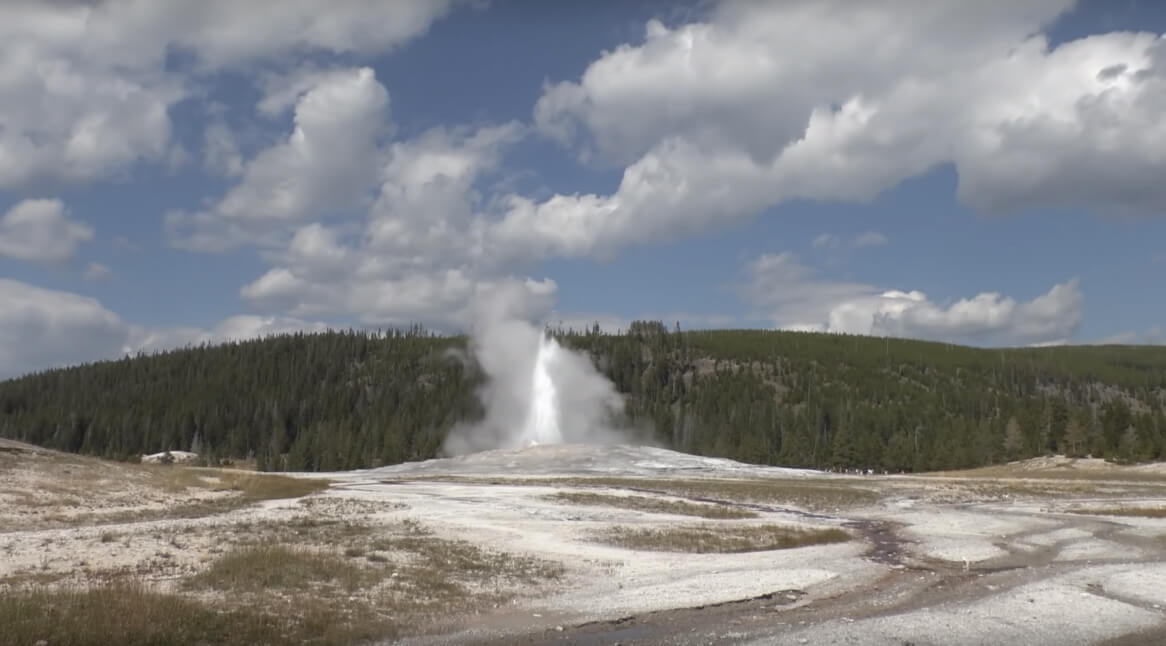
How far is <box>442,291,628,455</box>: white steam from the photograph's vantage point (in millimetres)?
141500

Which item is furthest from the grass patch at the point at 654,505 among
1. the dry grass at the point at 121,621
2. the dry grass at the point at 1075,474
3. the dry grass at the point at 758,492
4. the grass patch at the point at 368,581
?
the dry grass at the point at 1075,474

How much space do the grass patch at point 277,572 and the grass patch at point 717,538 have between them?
12.6 m

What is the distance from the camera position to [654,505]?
5338cm

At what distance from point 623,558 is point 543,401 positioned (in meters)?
115

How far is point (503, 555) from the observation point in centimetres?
2853

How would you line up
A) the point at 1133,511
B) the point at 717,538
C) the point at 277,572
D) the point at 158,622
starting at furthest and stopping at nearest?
1. the point at 1133,511
2. the point at 717,538
3. the point at 277,572
4. the point at 158,622

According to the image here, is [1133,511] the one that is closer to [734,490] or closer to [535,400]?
[734,490]

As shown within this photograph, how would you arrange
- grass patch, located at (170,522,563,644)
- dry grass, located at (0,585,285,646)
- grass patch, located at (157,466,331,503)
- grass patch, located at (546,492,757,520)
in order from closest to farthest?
dry grass, located at (0,585,285,646) < grass patch, located at (170,522,563,644) < grass patch, located at (546,492,757,520) < grass patch, located at (157,466,331,503)

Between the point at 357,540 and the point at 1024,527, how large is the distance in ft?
104

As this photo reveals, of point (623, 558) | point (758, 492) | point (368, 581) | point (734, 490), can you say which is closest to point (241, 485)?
point (734, 490)

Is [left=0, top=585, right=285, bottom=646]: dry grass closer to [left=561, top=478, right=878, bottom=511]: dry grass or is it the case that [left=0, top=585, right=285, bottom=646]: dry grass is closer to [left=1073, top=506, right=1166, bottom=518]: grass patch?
[left=561, top=478, right=878, bottom=511]: dry grass

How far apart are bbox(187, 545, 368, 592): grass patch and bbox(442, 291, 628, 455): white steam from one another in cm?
10790

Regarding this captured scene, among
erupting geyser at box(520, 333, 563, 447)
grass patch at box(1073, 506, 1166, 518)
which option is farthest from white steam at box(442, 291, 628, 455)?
grass patch at box(1073, 506, 1166, 518)

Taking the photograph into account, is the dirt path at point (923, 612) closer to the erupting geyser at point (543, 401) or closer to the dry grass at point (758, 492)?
the dry grass at point (758, 492)
